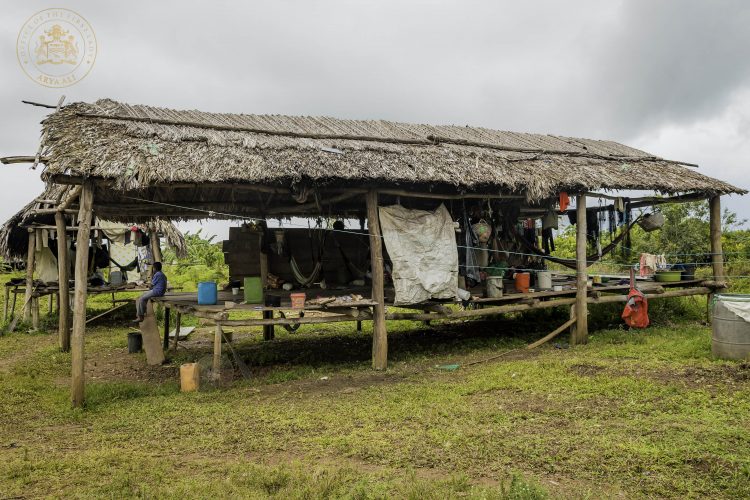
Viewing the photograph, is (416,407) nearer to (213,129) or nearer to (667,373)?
(667,373)

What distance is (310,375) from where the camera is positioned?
848 cm

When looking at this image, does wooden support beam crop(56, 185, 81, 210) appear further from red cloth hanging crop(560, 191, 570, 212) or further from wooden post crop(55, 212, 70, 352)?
red cloth hanging crop(560, 191, 570, 212)

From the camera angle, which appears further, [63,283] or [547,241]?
[547,241]

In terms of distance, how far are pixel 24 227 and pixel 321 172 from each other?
10.2 metres

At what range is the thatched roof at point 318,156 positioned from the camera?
7.53 meters

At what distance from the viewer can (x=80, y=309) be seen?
6.98 meters

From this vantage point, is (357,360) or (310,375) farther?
(357,360)

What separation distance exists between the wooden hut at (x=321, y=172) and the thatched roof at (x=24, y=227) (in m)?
3.48

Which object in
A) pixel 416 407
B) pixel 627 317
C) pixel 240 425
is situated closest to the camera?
pixel 240 425

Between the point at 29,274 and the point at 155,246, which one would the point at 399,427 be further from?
the point at 29,274

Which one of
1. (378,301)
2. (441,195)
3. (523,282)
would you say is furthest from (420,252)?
(523,282)

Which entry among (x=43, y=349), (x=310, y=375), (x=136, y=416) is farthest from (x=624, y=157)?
(x=43, y=349)

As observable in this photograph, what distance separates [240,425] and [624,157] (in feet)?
32.5

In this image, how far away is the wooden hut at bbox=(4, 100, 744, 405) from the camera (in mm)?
7496
